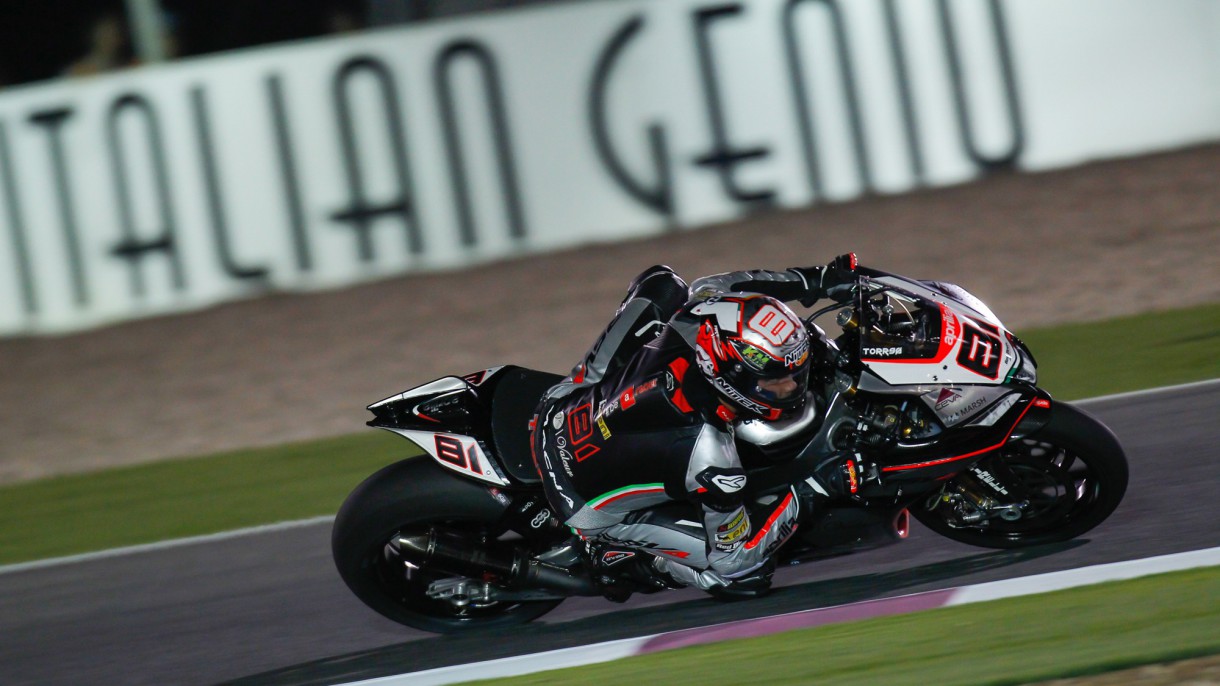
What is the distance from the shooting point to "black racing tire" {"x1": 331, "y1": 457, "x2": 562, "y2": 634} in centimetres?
479

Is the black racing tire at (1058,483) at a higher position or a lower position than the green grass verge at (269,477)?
lower

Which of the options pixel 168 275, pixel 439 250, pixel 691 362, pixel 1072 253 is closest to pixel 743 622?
pixel 691 362

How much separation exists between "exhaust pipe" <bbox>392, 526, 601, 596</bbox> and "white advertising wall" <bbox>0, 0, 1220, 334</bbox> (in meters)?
5.46

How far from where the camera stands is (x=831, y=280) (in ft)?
15.5

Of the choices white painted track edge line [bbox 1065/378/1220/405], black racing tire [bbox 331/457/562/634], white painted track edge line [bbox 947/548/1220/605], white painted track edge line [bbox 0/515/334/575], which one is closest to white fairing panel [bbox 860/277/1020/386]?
white painted track edge line [bbox 947/548/1220/605]

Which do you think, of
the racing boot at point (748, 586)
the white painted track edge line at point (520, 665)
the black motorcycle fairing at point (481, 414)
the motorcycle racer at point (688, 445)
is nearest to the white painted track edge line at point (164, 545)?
the black motorcycle fairing at point (481, 414)

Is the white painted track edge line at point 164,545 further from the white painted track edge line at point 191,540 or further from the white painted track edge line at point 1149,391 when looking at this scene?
the white painted track edge line at point 1149,391

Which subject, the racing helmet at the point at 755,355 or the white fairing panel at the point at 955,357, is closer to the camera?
the racing helmet at the point at 755,355

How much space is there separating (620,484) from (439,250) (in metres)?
5.89

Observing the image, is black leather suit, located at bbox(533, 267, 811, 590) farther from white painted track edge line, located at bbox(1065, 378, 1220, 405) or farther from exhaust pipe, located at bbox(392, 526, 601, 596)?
white painted track edge line, located at bbox(1065, 378, 1220, 405)

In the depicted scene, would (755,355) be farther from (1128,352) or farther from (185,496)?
(185,496)

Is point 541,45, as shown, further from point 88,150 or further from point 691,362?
point 691,362

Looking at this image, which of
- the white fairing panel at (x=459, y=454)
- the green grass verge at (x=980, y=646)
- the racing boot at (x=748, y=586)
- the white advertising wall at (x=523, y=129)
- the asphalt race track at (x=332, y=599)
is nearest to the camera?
the green grass verge at (x=980, y=646)

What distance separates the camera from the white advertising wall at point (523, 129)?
32.9ft
